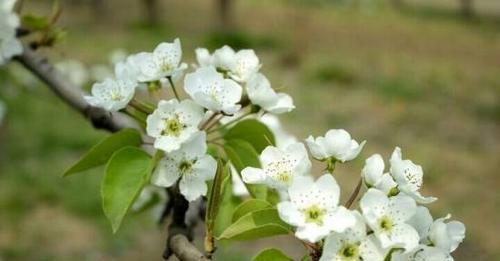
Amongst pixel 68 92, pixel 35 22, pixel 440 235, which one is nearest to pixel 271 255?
pixel 440 235

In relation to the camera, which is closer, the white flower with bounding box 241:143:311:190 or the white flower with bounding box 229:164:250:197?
the white flower with bounding box 241:143:311:190

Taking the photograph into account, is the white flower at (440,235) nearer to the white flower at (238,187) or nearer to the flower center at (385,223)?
the flower center at (385,223)

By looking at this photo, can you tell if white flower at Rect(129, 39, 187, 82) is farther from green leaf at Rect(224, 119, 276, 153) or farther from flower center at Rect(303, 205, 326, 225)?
flower center at Rect(303, 205, 326, 225)

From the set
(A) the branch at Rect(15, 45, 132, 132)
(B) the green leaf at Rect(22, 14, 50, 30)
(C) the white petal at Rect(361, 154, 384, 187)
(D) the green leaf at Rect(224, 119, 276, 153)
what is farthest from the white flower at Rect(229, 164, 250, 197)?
(B) the green leaf at Rect(22, 14, 50, 30)

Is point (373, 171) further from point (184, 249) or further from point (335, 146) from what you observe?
point (184, 249)

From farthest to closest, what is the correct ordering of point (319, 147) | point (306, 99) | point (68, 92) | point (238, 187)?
point (306, 99) < point (68, 92) < point (238, 187) < point (319, 147)

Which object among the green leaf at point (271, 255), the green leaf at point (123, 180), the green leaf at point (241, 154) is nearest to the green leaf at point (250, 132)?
the green leaf at point (241, 154)

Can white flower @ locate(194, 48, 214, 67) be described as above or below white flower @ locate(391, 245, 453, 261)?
above

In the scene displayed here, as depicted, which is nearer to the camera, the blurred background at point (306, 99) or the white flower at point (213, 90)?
the white flower at point (213, 90)
